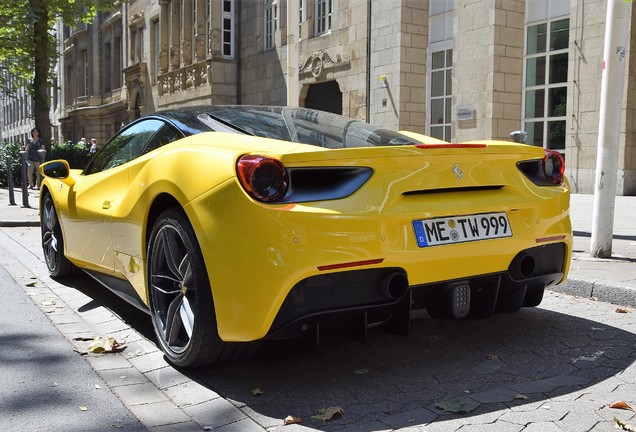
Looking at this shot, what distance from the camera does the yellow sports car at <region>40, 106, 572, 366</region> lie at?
2832 mm

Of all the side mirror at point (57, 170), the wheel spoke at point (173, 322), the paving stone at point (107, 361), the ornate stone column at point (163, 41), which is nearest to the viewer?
the wheel spoke at point (173, 322)

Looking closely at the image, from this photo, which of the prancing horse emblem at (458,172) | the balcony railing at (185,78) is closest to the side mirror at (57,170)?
the prancing horse emblem at (458,172)

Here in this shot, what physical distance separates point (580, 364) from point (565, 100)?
13515 mm

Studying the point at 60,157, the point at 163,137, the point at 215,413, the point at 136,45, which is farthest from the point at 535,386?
the point at 136,45

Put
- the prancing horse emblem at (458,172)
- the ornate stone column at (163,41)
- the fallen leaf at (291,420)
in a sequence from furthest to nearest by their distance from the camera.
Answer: the ornate stone column at (163,41) → the prancing horse emblem at (458,172) → the fallen leaf at (291,420)

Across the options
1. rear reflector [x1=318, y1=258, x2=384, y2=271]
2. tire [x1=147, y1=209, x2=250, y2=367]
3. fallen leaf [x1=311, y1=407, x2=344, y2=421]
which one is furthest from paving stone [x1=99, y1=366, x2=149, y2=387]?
rear reflector [x1=318, y1=258, x2=384, y2=271]

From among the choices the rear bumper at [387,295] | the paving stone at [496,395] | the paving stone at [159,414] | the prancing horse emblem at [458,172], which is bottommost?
the paving stone at [159,414]

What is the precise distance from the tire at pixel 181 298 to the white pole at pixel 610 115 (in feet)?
13.4

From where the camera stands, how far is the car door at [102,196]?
4129mm

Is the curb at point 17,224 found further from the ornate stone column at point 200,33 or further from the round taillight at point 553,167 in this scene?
the ornate stone column at point 200,33

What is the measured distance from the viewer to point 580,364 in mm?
3379

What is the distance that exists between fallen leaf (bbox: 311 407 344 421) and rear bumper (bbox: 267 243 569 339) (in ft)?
1.09

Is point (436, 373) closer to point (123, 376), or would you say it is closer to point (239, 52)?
point (123, 376)

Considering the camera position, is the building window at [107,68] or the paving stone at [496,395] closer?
the paving stone at [496,395]
